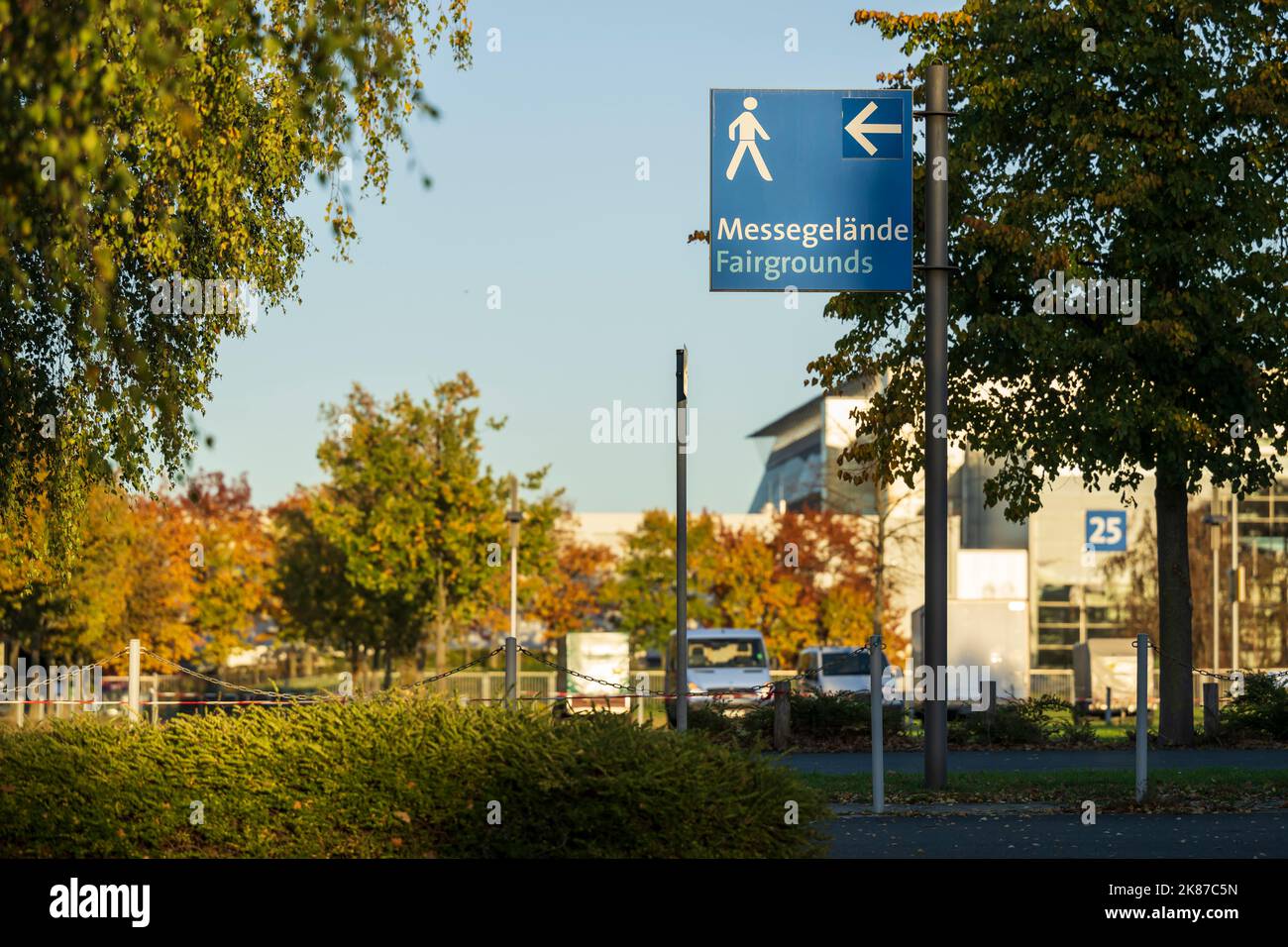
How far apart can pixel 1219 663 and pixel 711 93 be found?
2134 inches

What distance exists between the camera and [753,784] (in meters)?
9.38

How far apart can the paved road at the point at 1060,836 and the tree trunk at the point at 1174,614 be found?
10082 millimetres

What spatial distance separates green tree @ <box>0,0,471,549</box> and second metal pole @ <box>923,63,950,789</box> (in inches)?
192

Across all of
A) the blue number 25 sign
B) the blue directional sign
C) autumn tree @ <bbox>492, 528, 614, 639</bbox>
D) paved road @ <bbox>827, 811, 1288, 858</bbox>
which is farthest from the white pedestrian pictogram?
autumn tree @ <bbox>492, 528, 614, 639</bbox>

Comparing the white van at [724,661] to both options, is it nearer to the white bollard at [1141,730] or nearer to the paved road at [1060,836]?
the white bollard at [1141,730]

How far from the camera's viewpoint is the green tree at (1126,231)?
23.6m

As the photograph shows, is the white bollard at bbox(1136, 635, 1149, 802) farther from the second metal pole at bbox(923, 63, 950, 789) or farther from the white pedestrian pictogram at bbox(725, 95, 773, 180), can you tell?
the white pedestrian pictogram at bbox(725, 95, 773, 180)

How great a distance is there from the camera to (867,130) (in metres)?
17.0

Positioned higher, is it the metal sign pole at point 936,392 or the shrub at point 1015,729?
the metal sign pole at point 936,392

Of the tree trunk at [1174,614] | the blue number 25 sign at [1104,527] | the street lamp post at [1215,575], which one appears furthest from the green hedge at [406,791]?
the street lamp post at [1215,575]

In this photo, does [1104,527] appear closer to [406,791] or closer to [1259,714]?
[1259,714]

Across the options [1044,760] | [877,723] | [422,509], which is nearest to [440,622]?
[422,509]
